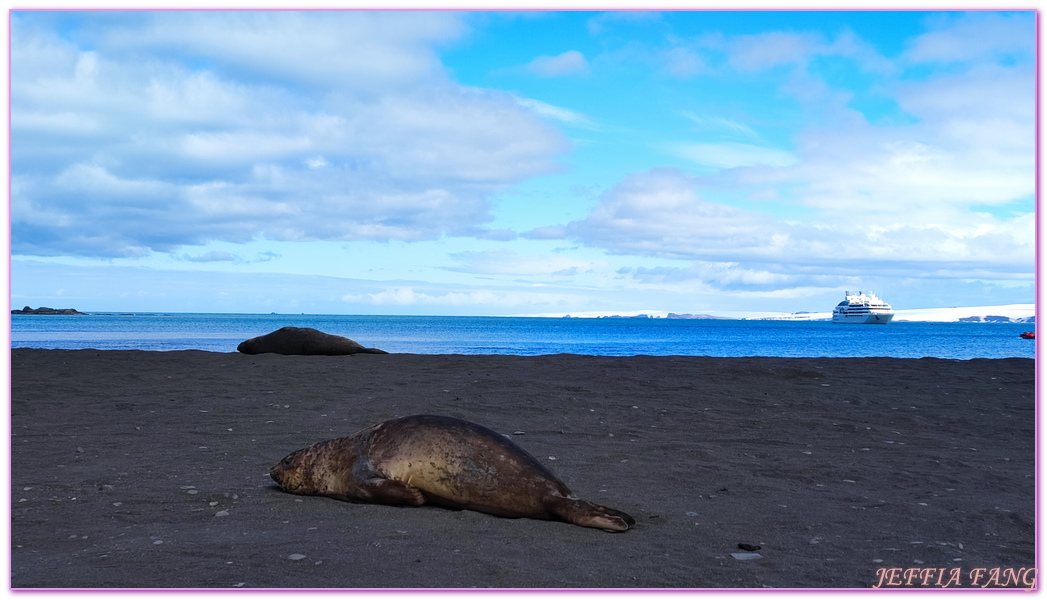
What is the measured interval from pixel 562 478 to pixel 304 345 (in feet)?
41.9

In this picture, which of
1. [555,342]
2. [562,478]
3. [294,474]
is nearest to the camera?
[294,474]

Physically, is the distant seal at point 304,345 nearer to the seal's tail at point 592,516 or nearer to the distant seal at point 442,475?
the distant seal at point 442,475

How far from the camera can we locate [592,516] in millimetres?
4023

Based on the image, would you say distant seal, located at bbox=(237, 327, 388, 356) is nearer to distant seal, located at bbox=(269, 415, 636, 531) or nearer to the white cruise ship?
distant seal, located at bbox=(269, 415, 636, 531)

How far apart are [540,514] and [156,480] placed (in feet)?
8.66

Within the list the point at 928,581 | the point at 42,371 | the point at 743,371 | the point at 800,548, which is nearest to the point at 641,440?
the point at 800,548

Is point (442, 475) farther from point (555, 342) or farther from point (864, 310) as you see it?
point (864, 310)

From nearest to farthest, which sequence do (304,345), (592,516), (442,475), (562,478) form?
1. (592,516)
2. (442,475)
3. (562,478)
4. (304,345)

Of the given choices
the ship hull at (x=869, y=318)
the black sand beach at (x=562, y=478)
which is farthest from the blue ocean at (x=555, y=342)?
the ship hull at (x=869, y=318)

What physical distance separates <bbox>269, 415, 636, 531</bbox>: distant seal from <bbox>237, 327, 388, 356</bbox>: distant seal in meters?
11.9

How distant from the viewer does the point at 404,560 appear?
342 cm

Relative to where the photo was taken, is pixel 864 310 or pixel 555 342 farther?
pixel 864 310

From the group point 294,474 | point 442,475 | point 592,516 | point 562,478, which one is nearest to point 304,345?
point 294,474

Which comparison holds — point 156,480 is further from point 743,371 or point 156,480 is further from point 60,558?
point 743,371
